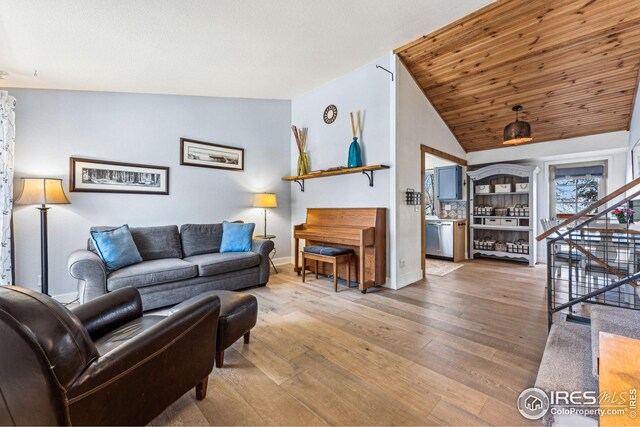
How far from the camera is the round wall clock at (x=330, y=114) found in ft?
14.1

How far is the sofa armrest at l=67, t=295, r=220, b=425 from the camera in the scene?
945 millimetres

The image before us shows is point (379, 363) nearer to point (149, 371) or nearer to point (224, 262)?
point (149, 371)

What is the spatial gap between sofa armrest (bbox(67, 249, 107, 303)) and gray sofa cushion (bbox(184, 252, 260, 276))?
0.86 metres

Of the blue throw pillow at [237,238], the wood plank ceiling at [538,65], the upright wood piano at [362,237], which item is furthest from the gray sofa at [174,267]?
the wood plank ceiling at [538,65]

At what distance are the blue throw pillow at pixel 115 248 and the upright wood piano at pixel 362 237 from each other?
2.12 m

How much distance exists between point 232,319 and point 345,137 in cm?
319

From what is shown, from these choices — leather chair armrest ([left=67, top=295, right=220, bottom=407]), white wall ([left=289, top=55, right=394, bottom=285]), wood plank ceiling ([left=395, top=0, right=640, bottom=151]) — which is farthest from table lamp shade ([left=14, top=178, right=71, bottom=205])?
wood plank ceiling ([left=395, top=0, right=640, bottom=151])

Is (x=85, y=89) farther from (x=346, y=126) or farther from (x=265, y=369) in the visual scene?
(x=265, y=369)

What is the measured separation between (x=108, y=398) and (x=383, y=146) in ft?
11.7

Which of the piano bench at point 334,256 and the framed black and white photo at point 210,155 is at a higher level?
the framed black and white photo at point 210,155

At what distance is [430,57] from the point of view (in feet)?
11.9

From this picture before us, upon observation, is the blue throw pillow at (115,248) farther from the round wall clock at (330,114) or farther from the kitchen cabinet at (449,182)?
the kitchen cabinet at (449,182)

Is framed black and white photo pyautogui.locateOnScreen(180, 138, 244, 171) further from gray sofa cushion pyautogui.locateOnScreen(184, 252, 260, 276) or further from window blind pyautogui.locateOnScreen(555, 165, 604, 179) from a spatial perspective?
window blind pyautogui.locateOnScreen(555, 165, 604, 179)

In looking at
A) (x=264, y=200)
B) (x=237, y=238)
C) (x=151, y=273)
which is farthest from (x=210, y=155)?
(x=151, y=273)
